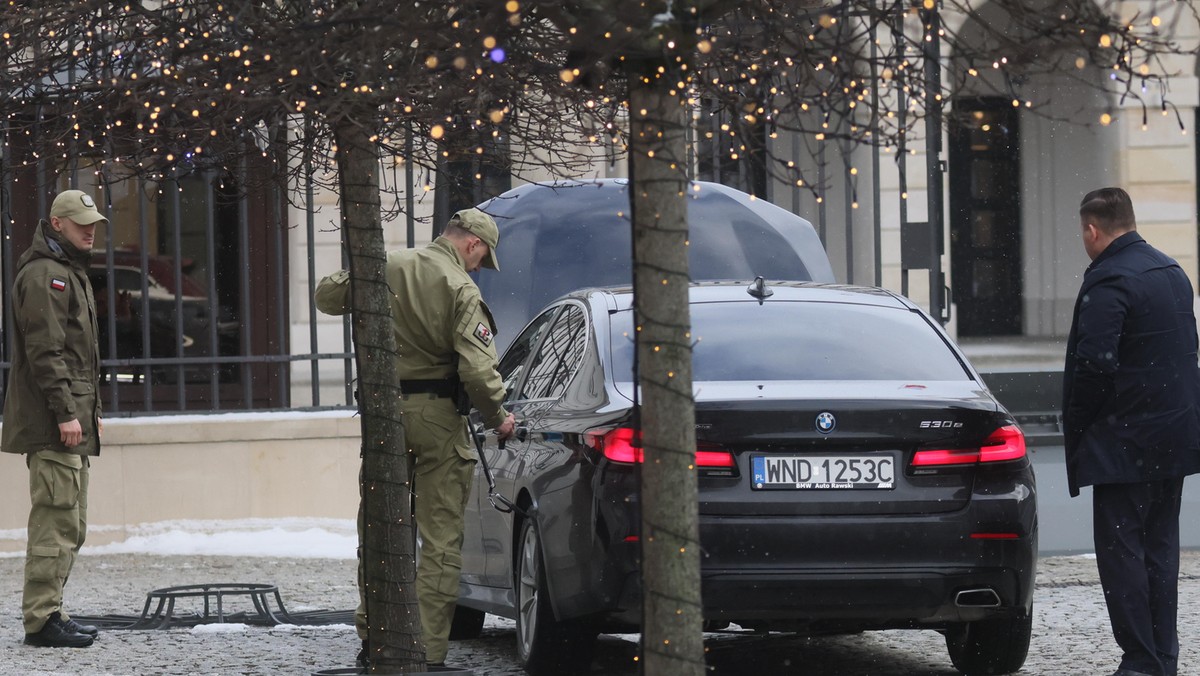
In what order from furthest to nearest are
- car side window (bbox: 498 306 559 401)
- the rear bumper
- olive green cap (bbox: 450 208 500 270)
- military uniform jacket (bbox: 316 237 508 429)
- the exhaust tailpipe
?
car side window (bbox: 498 306 559 401) → olive green cap (bbox: 450 208 500 270) → military uniform jacket (bbox: 316 237 508 429) → the exhaust tailpipe → the rear bumper

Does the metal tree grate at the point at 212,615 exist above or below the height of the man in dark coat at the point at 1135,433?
below

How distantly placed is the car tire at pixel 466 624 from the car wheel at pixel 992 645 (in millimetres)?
2330

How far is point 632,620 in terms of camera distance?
6086mm

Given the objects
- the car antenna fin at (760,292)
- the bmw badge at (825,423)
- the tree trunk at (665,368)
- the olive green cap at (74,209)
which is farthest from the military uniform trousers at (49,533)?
the tree trunk at (665,368)

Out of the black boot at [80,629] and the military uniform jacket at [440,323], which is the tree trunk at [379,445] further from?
the black boot at [80,629]

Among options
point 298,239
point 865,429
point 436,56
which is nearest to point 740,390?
point 865,429

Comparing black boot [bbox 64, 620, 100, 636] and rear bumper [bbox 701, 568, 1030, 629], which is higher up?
rear bumper [bbox 701, 568, 1030, 629]

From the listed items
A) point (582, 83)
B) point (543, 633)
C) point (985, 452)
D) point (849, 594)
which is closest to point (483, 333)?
point (543, 633)

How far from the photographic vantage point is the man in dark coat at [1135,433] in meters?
6.26

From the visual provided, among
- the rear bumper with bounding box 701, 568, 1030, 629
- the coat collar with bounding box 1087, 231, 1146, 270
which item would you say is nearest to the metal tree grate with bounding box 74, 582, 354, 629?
the rear bumper with bounding box 701, 568, 1030, 629

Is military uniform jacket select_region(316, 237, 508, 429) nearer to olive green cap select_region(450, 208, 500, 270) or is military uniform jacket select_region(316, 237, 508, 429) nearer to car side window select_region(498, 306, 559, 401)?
olive green cap select_region(450, 208, 500, 270)

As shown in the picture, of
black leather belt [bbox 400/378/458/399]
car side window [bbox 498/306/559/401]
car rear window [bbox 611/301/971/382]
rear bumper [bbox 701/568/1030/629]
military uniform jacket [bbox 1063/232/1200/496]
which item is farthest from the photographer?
car side window [bbox 498/306/559/401]

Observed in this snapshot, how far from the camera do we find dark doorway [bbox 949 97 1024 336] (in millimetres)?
24812

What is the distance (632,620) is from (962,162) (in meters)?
19.8
